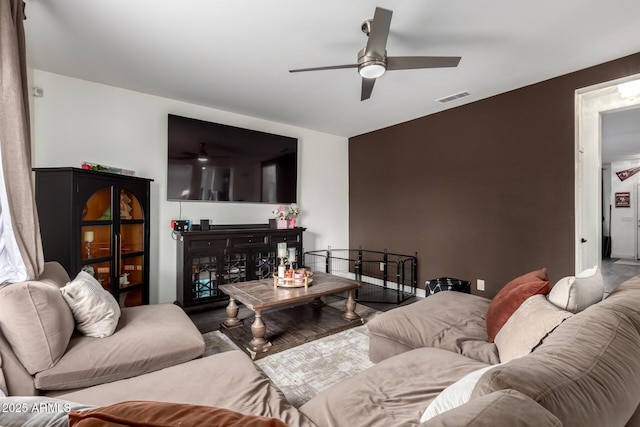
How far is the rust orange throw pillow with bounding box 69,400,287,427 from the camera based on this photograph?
1.64 ft

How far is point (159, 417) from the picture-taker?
53 centimetres

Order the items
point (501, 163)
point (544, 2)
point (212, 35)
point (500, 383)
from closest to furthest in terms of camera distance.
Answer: point (500, 383) → point (544, 2) → point (212, 35) → point (501, 163)

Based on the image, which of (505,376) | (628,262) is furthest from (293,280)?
(628,262)

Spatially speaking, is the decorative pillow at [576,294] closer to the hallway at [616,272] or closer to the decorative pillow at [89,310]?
the decorative pillow at [89,310]

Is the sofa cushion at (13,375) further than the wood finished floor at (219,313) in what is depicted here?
No

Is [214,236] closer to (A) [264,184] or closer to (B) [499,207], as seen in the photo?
Result: (A) [264,184]

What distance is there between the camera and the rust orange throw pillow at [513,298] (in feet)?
5.82

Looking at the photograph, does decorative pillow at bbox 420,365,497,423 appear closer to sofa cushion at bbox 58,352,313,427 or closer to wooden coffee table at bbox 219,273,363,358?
sofa cushion at bbox 58,352,313,427

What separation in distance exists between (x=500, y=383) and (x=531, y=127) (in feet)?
11.9

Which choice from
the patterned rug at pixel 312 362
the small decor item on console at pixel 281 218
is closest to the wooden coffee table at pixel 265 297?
the patterned rug at pixel 312 362

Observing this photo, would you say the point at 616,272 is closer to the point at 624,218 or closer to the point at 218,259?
the point at 624,218

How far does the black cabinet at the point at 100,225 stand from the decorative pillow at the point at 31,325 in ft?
4.77

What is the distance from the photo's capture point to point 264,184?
4477 mm

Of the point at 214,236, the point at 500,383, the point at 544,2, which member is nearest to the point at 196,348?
the point at 500,383
